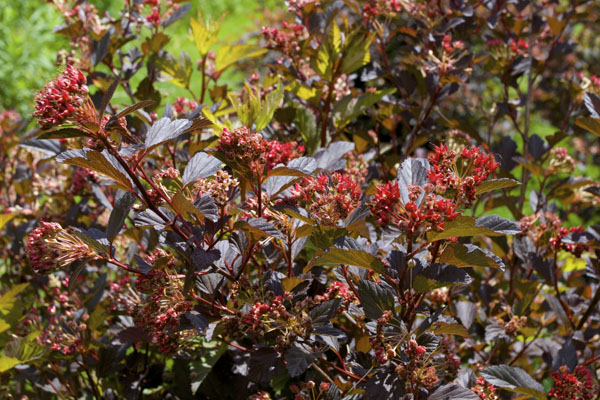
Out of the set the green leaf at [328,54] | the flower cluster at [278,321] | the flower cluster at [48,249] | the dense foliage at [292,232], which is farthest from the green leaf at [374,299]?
the green leaf at [328,54]

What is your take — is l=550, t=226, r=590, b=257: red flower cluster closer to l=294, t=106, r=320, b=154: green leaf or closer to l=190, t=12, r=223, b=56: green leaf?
l=294, t=106, r=320, b=154: green leaf

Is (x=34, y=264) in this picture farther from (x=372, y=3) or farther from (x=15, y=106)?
(x=15, y=106)

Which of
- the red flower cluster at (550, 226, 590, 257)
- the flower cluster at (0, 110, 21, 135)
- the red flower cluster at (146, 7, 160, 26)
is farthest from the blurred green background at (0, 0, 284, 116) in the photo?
the red flower cluster at (550, 226, 590, 257)

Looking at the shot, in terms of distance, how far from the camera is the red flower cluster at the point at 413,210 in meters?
0.97

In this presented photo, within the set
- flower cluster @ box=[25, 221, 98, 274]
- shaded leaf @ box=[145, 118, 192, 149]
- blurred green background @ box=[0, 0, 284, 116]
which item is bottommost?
flower cluster @ box=[25, 221, 98, 274]

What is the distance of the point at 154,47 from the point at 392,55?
1530mm

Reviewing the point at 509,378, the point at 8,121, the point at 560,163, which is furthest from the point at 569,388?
the point at 8,121

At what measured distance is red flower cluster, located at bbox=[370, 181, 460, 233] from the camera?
3.19 feet

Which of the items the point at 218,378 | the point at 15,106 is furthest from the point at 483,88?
the point at 15,106

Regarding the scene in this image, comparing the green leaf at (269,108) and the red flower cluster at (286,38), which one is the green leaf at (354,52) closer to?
the red flower cluster at (286,38)

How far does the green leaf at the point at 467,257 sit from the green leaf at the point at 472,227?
0.17 feet

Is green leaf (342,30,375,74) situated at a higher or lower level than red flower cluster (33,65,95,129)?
higher

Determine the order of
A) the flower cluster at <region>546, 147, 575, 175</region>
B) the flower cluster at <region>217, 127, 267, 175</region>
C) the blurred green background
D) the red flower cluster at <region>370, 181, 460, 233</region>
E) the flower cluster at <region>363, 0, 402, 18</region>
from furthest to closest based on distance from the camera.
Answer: the blurred green background → the flower cluster at <region>546, 147, 575, 175</region> → the flower cluster at <region>363, 0, 402, 18</region> → the flower cluster at <region>217, 127, 267, 175</region> → the red flower cluster at <region>370, 181, 460, 233</region>

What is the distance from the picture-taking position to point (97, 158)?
99 centimetres
